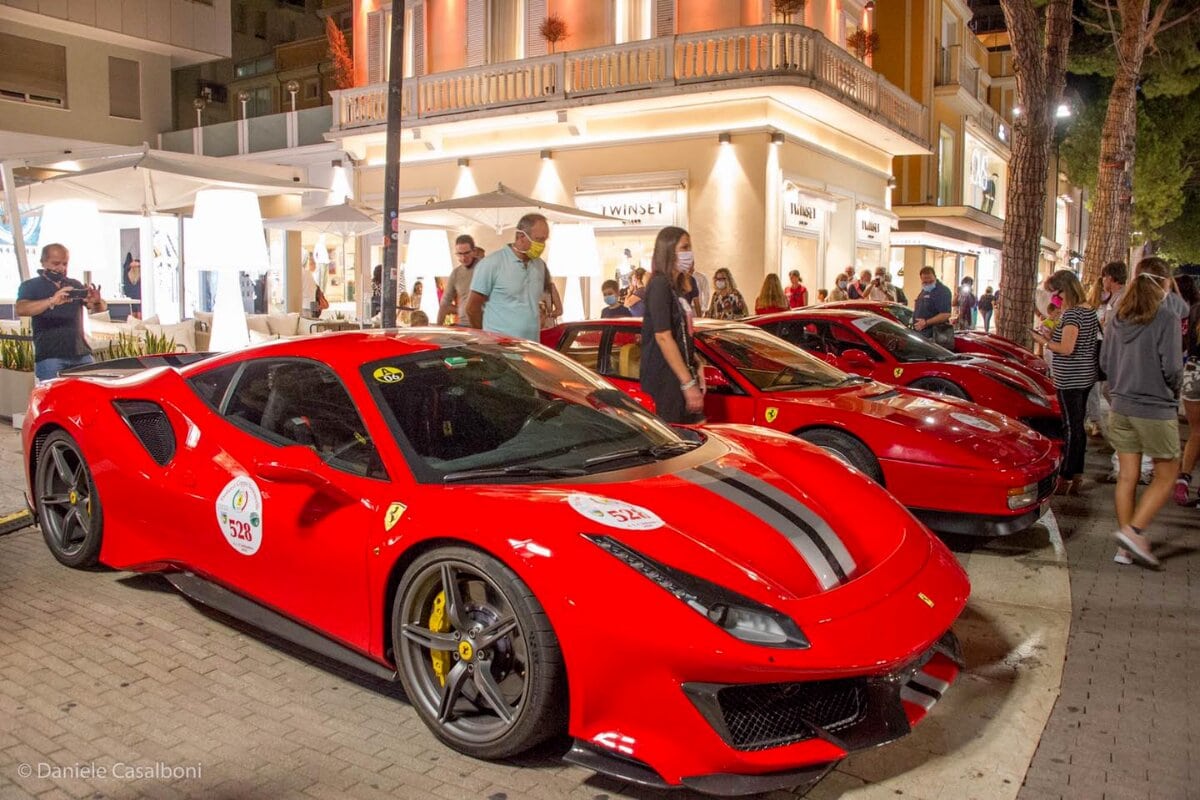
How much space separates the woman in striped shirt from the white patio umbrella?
758cm

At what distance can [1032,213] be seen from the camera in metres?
12.2

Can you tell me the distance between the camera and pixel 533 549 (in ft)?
9.75

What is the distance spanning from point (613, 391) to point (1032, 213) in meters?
9.68

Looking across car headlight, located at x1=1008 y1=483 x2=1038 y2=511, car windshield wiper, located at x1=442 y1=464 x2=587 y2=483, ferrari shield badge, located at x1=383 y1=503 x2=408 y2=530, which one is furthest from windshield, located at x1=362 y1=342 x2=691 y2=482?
car headlight, located at x1=1008 y1=483 x2=1038 y2=511

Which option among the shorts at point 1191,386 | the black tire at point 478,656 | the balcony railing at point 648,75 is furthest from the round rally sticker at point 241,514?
the balcony railing at point 648,75

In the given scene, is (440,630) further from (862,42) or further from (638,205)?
(862,42)

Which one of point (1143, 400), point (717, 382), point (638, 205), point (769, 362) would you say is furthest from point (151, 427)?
point (638, 205)

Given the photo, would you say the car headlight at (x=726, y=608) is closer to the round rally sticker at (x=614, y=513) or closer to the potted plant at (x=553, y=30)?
the round rally sticker at (x=614, y=513)

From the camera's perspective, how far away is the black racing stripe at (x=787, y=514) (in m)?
3.21

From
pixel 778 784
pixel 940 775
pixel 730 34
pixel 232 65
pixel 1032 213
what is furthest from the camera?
pixel 232 65

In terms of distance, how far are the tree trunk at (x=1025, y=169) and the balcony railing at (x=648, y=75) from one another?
14.7ft

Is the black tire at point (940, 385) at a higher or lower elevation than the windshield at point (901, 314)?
lower

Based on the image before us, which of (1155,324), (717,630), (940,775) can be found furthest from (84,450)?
(1155,324)

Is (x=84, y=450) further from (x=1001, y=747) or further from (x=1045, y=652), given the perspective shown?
(x=1045, y=652)
